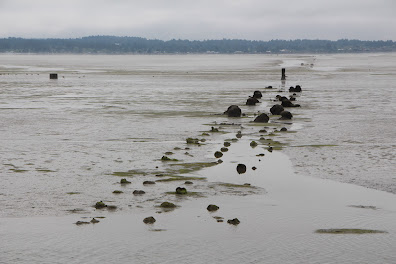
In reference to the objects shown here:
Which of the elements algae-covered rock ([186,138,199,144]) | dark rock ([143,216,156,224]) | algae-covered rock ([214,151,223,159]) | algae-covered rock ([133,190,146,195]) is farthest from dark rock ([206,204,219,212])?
algae-covered rock ([186,138,199,144])

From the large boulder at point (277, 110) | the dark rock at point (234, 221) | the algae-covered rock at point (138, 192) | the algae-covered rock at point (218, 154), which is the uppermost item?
the dark rock at point (234, 221)

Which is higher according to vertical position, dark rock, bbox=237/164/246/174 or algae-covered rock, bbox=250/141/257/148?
dark rock, bbox=237/164/246/174

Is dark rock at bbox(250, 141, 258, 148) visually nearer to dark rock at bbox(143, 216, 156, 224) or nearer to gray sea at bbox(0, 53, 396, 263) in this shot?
gray sea at bbox(0, 53, 396, 263)

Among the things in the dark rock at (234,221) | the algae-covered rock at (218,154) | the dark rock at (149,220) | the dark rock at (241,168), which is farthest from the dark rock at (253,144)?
the dark rock at (149,220)

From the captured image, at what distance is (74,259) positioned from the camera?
8.55 metres

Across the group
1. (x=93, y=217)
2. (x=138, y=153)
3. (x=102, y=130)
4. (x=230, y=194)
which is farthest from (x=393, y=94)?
(x=93, y=217)

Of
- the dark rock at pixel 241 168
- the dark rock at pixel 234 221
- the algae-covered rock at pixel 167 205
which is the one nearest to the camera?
the dark rock at pixel 234 221

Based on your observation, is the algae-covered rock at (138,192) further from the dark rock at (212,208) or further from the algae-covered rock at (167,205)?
the dark rock at (212,208)

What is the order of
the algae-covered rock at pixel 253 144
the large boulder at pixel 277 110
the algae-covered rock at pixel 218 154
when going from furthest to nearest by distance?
the large boulder at pixel 277 110 < the algae-covered rock at pixel 253 144 < the algae-covered rock at pixel 218 154

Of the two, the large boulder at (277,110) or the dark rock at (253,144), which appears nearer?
the dark rock at (253,144)

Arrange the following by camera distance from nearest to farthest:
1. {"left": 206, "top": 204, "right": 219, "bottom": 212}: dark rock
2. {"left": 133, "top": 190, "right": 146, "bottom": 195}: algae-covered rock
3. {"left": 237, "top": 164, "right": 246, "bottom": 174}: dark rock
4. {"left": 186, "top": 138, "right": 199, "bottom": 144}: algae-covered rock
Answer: {"left": 206, "top": 204, "right": 219, "bottom": 212}: dark rock < {"left": 133, "top": 190, "right": 146, "bottom": 195}: algae-covered rock < {"left": 237, "top": 164, "right": 246, "bottom": 174}: dark rock < {"left": 186, "top": 138, "right": 199, "bottom": 144}: algae-covered rock

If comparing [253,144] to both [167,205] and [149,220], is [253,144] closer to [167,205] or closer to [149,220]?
[167,205]

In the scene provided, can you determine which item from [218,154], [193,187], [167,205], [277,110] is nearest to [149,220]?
[167,205]

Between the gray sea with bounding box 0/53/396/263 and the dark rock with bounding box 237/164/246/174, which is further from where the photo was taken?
the dark rock with bounding box 237/164/246/174
